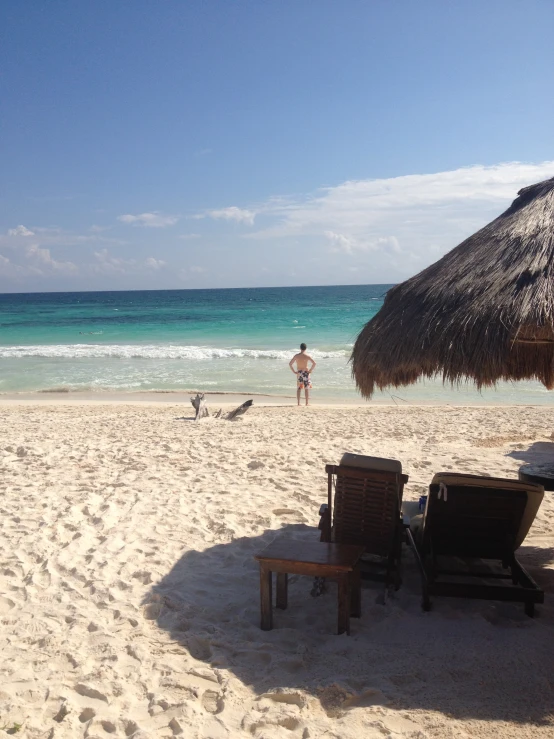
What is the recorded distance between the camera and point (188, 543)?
4133mm

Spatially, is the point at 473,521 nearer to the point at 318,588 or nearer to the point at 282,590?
the point at 318,588

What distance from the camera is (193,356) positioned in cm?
2153

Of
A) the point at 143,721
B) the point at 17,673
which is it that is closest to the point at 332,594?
the point at 143,721

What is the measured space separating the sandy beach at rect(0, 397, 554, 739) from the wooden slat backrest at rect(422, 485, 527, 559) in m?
0.33

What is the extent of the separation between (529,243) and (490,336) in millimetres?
780

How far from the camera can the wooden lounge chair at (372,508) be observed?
334cm

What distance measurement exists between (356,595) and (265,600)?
20.0 inches

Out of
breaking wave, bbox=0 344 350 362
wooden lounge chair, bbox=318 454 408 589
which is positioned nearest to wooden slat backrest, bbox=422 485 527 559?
wooden lounge chair, bbox=318 454 408 589

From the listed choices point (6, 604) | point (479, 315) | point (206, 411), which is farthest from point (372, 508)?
point (206, 411)

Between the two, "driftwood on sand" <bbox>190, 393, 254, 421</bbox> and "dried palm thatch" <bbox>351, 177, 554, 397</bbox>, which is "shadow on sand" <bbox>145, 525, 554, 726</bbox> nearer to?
"dried palm thatch" <bbox>351, 177, 554, 397</bbox>

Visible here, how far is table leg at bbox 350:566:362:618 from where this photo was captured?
3.07 meters

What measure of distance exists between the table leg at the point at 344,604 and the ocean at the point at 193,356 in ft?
16.9

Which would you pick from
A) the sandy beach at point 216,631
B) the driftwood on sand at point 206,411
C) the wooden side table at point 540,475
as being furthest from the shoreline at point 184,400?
the wooden side table at point 540,475

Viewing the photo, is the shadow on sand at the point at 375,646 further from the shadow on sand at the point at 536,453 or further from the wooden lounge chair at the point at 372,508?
the shadow on sand at the point at 536,453
